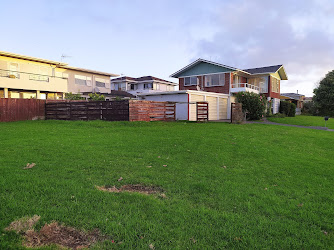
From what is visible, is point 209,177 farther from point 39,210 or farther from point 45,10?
point 45,10

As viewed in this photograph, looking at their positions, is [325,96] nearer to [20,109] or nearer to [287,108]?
[287,108]

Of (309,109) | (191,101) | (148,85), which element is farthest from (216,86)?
(309,109)

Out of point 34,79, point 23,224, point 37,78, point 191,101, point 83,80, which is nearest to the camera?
point 23,224

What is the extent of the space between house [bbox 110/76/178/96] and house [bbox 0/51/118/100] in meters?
15.2

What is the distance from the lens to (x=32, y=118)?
1975cm

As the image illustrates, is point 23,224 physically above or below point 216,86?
below

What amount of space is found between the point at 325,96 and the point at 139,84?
35730 mm

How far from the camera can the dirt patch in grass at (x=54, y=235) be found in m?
2.62

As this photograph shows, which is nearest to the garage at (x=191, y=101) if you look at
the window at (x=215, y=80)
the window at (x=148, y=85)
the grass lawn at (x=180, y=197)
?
the window at (x=215, y=80)

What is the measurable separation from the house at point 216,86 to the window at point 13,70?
1363cm

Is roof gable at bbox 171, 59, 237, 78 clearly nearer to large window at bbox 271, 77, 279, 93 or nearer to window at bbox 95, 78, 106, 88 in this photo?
large window at bbox 271, 77, 279, 93

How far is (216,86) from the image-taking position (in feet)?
93.6

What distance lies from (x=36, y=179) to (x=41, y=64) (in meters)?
27.4

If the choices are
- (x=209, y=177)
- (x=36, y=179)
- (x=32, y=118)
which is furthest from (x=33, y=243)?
(x=32, y=118)
